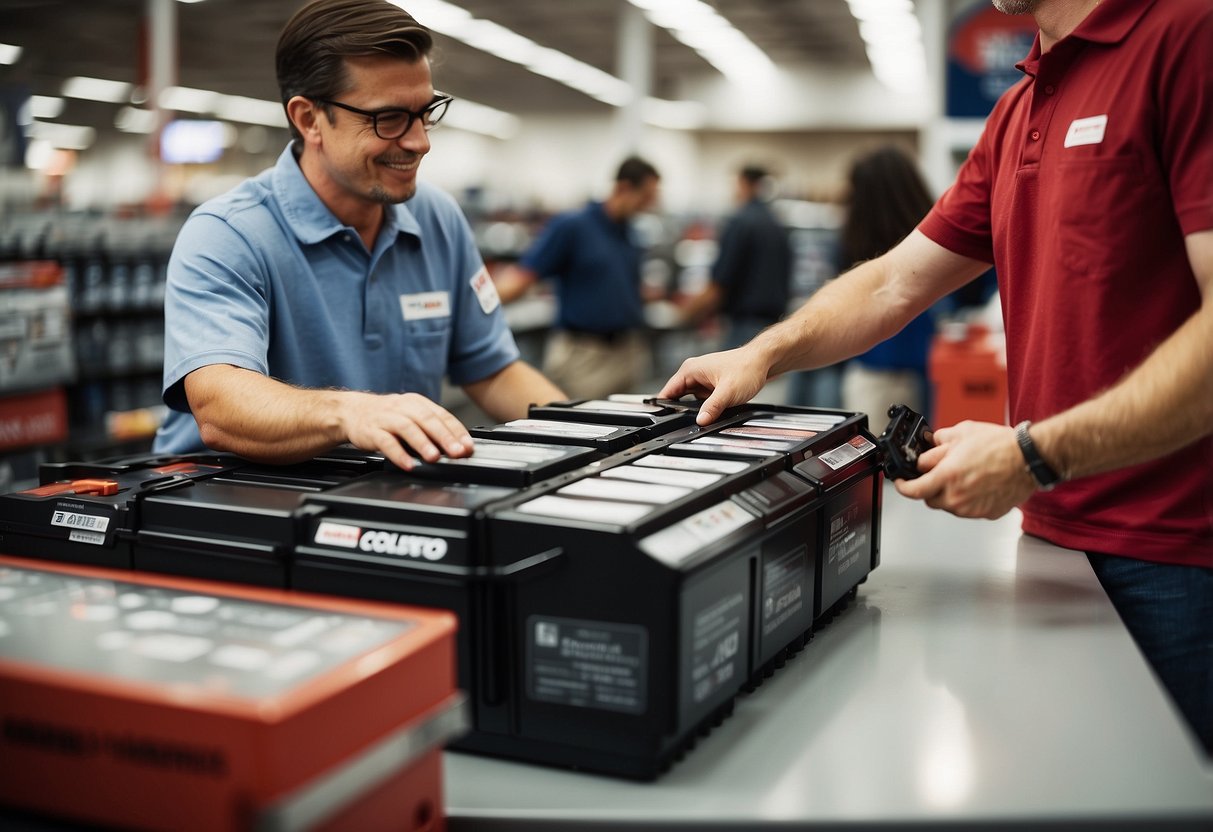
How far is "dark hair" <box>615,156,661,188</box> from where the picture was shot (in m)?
6.22

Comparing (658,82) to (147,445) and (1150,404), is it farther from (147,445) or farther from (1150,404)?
(1150,404)

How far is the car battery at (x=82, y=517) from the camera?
1161mm

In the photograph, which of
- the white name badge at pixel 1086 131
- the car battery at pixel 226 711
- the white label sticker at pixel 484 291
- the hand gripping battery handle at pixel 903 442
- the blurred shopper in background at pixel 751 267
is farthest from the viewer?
the blurred shopper in background at pixel 751 267

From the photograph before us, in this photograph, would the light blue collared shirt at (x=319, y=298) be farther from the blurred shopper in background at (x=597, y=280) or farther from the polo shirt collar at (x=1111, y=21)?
the blurred shopper in background at (x=597, y=280)

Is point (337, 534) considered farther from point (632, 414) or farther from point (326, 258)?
point (326, 258)

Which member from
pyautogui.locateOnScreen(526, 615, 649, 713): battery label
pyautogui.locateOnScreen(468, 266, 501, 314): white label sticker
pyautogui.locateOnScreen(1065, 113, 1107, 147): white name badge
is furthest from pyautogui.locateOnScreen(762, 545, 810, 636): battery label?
pyautogui.locateOnScreen(468, 266, 501, 314): white label sticker

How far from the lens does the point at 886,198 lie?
469 centimetres

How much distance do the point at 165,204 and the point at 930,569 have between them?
8958 mm

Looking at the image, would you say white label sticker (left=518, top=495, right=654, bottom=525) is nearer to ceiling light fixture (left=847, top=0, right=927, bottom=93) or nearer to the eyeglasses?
the eyeglasses

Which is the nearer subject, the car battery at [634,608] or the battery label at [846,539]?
the car battery at [634,608]

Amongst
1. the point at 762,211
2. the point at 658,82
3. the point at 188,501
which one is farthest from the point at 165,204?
the point at 658,82

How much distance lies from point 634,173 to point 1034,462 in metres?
5.21

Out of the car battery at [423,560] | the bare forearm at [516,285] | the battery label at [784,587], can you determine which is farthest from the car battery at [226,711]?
the bare forearm at [516,285]

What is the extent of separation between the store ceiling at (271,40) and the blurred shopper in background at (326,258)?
8.10 metres
